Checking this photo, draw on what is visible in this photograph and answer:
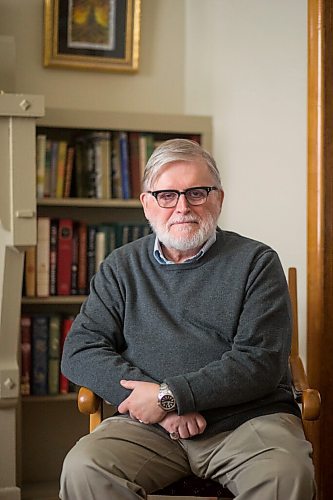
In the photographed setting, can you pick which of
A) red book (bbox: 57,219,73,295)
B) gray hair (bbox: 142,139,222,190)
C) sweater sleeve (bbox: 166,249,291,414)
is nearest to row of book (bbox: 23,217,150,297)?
red book (bbox: 57,219,73,295)

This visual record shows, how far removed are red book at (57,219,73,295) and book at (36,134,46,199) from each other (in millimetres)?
149

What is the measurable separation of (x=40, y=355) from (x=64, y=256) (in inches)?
15.5

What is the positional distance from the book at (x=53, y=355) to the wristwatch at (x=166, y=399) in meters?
1.27

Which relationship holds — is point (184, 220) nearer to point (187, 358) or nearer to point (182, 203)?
point (182, 203)

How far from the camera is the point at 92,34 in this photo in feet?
11.8

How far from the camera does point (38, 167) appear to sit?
333cm

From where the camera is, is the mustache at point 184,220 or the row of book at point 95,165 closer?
the mustache at point 184,220

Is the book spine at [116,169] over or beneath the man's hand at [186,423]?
over

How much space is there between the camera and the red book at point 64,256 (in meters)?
3.37

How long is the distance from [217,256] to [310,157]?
55cm

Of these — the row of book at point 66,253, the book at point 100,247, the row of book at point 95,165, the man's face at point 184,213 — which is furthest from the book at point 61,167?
the man's face at point 184,213

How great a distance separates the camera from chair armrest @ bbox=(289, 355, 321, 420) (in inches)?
85.6

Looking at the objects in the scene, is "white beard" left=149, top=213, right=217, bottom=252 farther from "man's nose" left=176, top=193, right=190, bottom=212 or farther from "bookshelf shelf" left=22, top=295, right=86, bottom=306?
"bookshelf shelf" left=22, top=295, right=86, bottom=306

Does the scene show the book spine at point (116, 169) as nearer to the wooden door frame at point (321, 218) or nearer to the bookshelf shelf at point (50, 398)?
the bookshelf shelf at point (50, 398)
